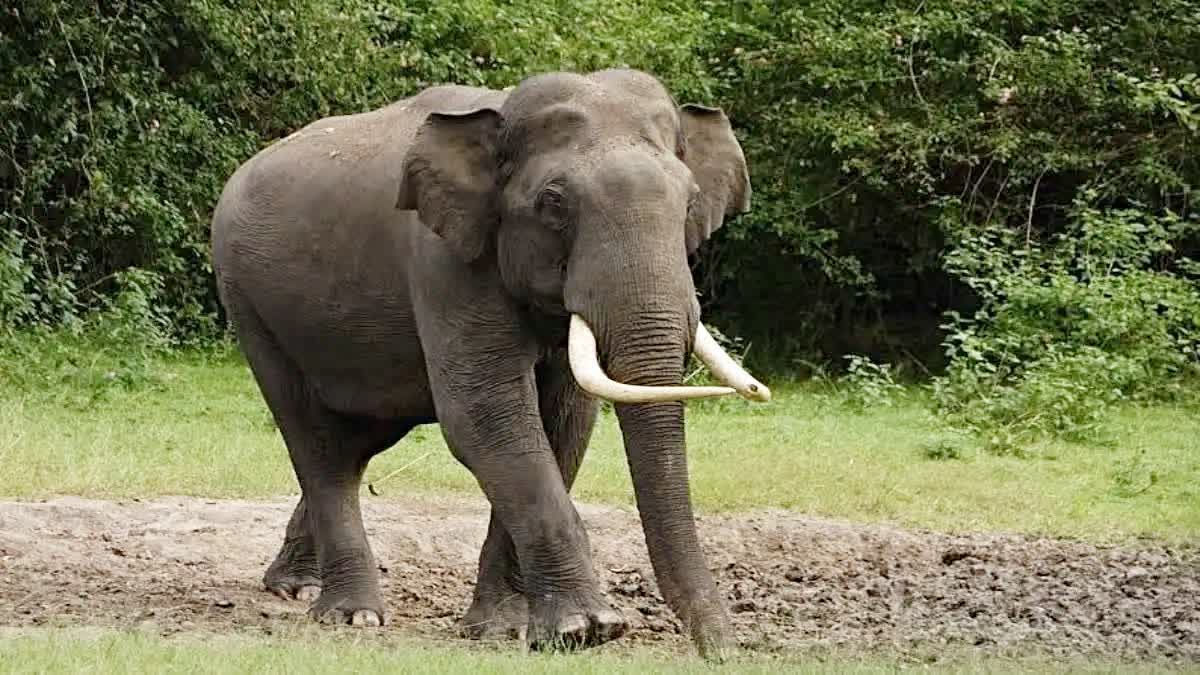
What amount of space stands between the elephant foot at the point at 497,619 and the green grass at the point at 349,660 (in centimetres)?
85

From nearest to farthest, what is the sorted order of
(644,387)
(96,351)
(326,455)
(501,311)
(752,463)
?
(644,387) < (501,311) < (326,455) < (752,463) < (96,351)

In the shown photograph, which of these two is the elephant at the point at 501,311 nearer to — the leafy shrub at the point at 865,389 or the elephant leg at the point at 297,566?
the elephant leg at the point at 297,566

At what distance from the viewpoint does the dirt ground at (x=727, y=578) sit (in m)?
8.69

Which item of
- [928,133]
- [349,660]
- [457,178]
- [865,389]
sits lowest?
[865,389]

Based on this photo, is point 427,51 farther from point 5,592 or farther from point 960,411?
point 5,592

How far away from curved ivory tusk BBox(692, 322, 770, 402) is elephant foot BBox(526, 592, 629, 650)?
2.98 feet

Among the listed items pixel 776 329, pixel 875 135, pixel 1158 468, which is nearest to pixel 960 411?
pixel 1158 468

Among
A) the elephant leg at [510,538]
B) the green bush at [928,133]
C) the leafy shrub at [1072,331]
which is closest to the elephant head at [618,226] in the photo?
the elephant leg at [510,538]

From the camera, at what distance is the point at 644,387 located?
23.3 ft

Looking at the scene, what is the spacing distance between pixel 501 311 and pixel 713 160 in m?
0.92

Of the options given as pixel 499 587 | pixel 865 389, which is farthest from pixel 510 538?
pixel 865 389

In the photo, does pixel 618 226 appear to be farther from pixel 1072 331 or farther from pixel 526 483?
pixel 1072 331

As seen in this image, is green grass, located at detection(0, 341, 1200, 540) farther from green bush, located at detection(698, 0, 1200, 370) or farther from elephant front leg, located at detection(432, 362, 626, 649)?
elephant front leg, located at detection(432, 362, 626, 649)

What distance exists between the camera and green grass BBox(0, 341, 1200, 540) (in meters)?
12.4
